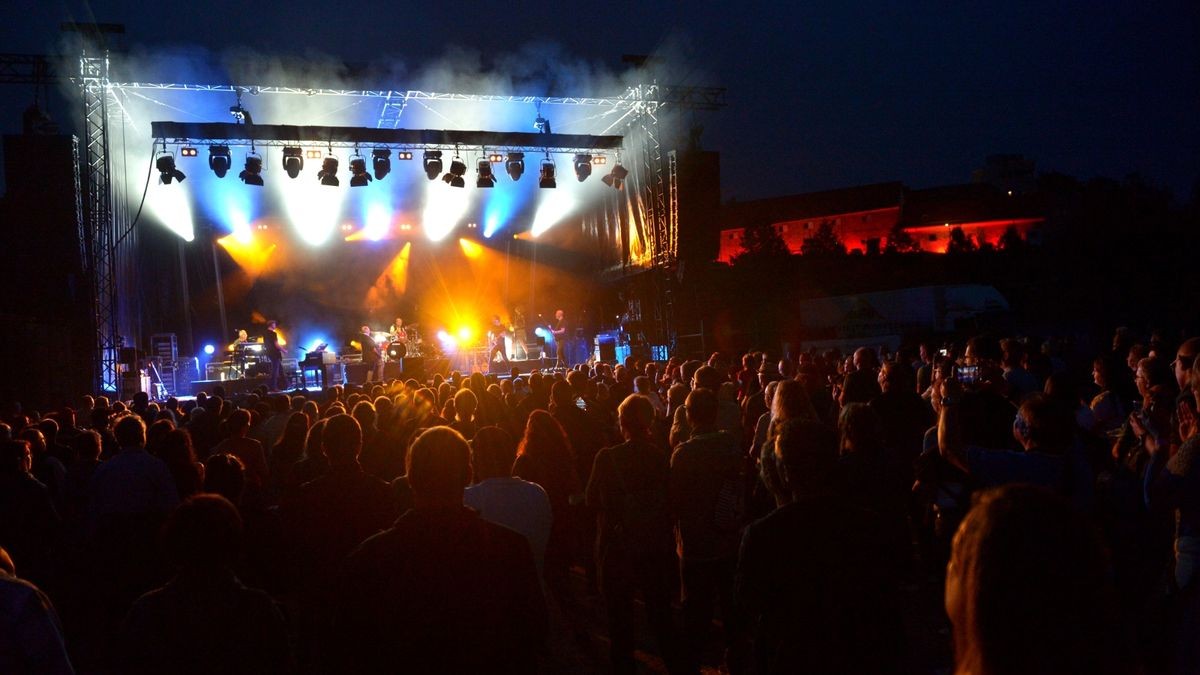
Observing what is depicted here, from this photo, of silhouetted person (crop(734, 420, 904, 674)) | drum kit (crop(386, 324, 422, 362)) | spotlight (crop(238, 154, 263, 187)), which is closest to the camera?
silhouetted person (crop(734, 420, 904, 674))

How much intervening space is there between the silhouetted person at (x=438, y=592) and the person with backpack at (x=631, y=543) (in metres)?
1.91

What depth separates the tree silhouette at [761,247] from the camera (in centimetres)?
3716

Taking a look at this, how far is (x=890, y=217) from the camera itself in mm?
50719

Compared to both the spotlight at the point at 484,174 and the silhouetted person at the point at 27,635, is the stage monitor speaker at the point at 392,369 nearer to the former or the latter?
the spotlight at the point at 484,174

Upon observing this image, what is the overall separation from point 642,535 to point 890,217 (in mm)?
50384

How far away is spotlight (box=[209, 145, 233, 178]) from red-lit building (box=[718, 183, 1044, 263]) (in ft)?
119

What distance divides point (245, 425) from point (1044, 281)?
34.0 meters

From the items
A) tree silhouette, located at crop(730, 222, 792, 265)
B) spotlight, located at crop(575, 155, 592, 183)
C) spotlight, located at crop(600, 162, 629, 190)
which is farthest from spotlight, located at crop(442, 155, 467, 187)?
tree silhouette, located at crop(730, 222, 792, 265)

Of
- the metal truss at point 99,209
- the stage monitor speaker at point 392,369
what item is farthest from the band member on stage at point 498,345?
the metal truss at point 99,209

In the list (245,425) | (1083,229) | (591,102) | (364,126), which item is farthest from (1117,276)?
(245,425)

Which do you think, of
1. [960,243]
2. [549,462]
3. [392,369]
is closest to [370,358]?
[392,369]

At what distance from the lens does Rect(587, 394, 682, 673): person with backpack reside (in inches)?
163

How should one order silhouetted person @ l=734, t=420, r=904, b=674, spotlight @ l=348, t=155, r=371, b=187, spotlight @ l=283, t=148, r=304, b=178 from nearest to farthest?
1. silhouetted person @ l=734, t=420, r=904, b=674
2. spotlight @ l=283, t=148, r=304, b=178
3. spotlight @ l=348, t=155, r=371, b=187

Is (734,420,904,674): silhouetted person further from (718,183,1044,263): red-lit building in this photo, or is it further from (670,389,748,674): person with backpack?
(718,183,1044,263): red-lit building
